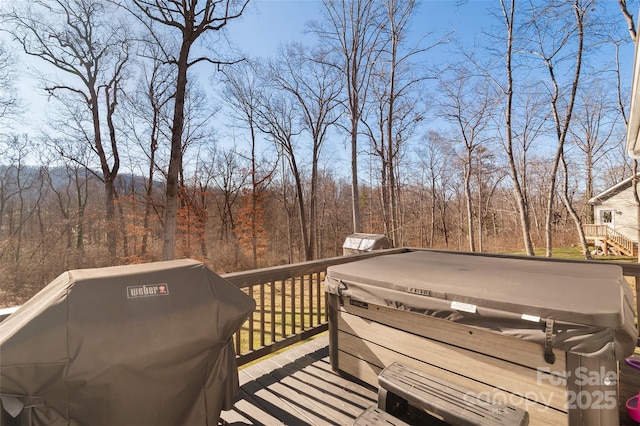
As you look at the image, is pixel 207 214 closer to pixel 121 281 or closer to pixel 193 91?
pixel 193 91

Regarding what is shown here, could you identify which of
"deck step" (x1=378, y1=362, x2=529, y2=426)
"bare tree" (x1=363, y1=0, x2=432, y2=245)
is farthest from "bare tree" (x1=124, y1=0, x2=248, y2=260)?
"deck step" (x1=378, y1=362, x2=529, y2=426)

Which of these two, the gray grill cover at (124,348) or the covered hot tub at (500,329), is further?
the covered hot tub at (500,329)

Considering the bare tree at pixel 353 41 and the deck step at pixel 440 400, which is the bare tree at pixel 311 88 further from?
the deck step at pixel 440 400

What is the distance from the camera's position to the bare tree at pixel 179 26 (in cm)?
752

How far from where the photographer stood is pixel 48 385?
112 centimetres

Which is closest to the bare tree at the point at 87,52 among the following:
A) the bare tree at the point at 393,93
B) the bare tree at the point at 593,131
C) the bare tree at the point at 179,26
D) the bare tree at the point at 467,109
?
the bare tree at the point at 179,26

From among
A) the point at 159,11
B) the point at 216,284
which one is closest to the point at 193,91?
the point at 159,11

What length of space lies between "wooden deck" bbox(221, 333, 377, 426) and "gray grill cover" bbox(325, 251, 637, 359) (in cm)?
79

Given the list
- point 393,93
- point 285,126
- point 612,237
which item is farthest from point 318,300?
point 612,237

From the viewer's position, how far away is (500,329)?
5.24 feet

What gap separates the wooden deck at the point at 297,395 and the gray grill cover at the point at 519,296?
79cm

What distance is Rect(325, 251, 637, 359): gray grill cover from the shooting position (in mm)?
1342

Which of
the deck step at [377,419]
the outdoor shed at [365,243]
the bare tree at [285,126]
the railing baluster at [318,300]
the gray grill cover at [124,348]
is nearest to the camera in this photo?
the gray grill cover at [124,348]

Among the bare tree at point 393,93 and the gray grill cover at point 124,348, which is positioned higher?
the bare tree at point 393,93
